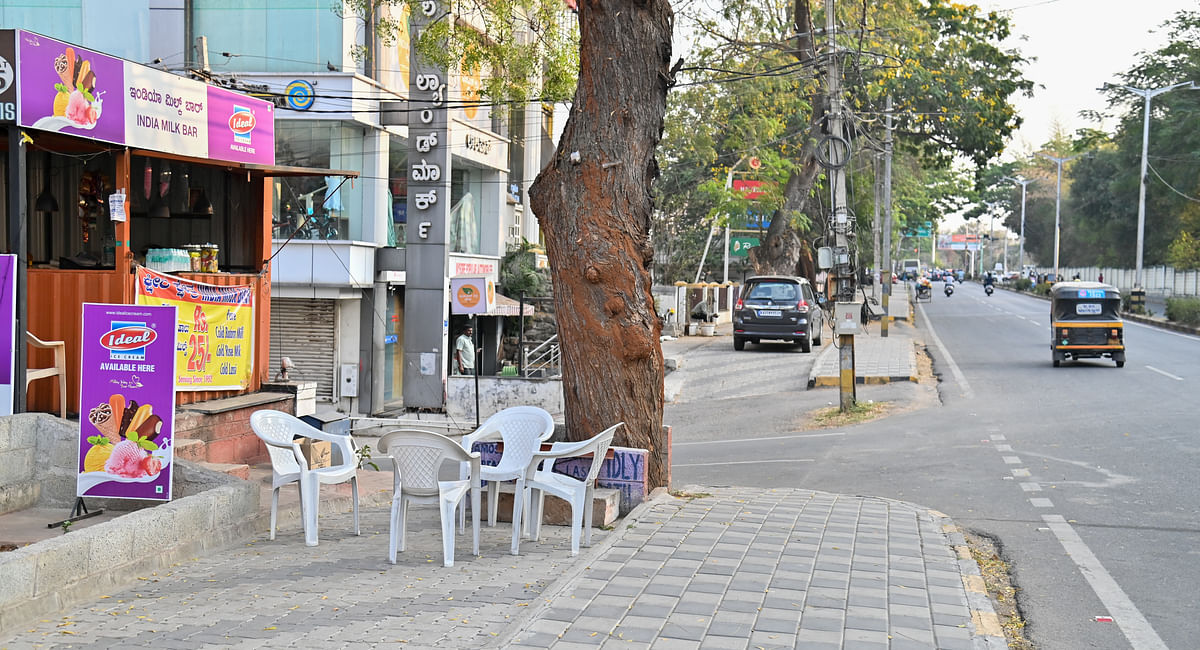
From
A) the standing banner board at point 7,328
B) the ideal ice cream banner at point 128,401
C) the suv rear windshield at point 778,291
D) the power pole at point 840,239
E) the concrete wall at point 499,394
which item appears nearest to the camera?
the ideal ice cream banner at point 128,401

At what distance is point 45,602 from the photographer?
586 cm

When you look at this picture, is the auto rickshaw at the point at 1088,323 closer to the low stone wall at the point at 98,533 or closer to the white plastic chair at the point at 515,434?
the white plastic chair at the point at 515,434

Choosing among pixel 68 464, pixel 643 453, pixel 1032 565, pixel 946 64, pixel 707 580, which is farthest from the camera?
pixel 946 64

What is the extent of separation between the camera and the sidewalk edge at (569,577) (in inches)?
211

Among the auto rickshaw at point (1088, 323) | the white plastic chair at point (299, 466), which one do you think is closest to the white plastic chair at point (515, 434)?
the white plastic chair at point (299, 466)

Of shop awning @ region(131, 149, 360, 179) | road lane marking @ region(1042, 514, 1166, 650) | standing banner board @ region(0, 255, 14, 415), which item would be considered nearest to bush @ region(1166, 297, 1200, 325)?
road lane marking @ region(1042, 514, 1166, 650)

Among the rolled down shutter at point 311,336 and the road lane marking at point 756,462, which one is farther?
the rolled down shutter at point 311,336

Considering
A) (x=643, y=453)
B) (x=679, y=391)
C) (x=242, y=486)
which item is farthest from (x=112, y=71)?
(x=679, y=391)

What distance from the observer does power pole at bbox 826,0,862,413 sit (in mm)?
17500

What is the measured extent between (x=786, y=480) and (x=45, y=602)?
8.31 meters

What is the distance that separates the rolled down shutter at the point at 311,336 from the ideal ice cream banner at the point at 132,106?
10.8m

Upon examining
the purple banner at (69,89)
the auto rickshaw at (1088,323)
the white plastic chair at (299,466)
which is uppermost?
the purple banner at (69,89)

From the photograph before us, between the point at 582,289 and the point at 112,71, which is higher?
the point at 112,71

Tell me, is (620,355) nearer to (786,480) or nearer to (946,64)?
(786,480)
